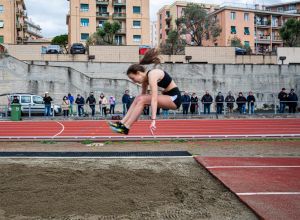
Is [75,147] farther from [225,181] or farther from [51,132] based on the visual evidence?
[225,181]

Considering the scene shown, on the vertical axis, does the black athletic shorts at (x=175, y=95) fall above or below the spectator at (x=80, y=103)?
above

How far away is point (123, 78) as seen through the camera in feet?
107

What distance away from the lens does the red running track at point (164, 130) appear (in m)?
15.1

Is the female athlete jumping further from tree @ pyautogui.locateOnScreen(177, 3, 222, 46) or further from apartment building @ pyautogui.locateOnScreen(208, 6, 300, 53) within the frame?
apartment building @ pyautogui.locateOnScreen(208, 6, 300, 53)

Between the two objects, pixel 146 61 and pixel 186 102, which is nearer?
pixel 146 61

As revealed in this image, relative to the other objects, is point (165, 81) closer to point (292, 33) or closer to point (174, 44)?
point (174, 44)

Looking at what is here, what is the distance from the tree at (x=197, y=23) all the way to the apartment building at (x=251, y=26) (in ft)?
20.6

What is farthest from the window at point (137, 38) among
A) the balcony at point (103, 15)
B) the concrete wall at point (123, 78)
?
the concrete wall at point (123, 78)

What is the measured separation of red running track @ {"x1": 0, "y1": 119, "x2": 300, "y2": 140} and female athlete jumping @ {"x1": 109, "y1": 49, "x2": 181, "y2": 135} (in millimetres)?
8448

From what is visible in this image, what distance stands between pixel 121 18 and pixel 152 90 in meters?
57.6

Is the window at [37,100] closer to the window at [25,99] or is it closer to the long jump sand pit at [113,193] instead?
the window at [25,99]

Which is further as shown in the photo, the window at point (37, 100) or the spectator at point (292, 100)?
the window at point (37, 100)

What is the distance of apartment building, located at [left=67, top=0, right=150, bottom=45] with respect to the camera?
59875 mm

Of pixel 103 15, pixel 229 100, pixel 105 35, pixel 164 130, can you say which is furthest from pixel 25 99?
pixel 103 15
